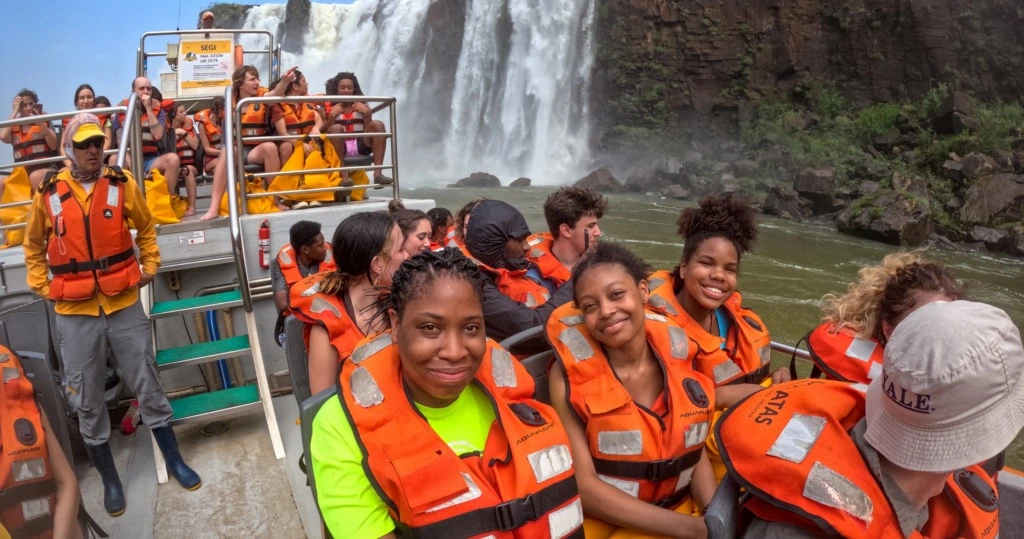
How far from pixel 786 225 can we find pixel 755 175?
4.62 metres

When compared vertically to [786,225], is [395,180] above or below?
above

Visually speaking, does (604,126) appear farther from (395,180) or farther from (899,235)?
(395,180)

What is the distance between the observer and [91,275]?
321 cm

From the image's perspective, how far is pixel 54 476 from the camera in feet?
6.92

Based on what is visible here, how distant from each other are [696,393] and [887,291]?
85 centimetres

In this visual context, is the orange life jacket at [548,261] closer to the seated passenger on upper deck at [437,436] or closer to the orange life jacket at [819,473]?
the seated passenger on upper deck at [437,436]

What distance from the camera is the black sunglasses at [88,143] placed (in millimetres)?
3129

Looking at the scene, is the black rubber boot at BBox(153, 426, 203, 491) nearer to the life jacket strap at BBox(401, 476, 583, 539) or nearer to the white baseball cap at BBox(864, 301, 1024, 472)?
the life jacket strap at BBox(401, 476, 583, 539)

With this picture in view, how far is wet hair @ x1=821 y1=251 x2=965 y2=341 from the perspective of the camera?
223 cm

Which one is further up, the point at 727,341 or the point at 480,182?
the point at 727,341

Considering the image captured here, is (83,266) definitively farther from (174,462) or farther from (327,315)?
(327,315)

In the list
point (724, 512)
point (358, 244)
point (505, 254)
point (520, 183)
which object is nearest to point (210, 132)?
point (505, 254)

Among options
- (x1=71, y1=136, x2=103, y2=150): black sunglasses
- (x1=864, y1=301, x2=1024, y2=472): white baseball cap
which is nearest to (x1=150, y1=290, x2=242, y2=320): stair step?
(x1=71, y1=136, x2=103, y2=150): black sunglasses

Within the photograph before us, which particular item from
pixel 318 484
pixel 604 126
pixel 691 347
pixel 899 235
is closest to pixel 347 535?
pixel 318 484
